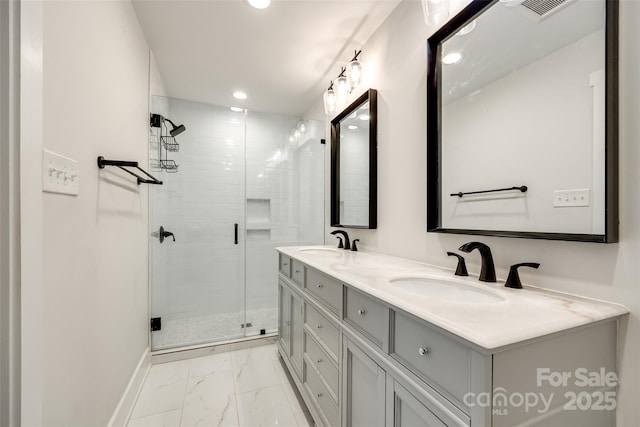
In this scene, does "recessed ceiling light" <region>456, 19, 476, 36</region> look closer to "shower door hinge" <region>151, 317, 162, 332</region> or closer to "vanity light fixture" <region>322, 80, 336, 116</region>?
"vanity light fixture" <region>322, 80, 336, 116</region>

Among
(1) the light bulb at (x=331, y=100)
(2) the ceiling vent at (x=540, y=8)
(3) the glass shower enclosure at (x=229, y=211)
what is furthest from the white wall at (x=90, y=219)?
(2) the ceiling vent at (x=540, y=8)

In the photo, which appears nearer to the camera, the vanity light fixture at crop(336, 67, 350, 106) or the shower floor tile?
the vanity light fixture at crop(336, 67, 350, 106)

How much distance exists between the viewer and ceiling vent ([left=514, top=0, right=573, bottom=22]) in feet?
2.86

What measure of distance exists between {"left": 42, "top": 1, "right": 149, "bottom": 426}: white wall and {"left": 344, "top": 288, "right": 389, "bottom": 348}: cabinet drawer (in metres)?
1.00

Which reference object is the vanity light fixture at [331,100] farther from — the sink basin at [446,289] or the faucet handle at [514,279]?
the faucet handle at [514,279]

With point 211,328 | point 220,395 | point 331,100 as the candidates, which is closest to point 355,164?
point 331,100

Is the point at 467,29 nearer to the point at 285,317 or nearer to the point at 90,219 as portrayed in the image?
the point at 90,219

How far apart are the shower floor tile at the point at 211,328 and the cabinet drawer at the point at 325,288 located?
1342 mm

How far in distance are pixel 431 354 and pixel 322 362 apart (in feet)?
2.65

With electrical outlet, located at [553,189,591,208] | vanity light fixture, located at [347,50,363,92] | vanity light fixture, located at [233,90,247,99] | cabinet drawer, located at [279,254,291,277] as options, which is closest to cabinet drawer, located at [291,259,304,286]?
cabinet drawer, located at [279,254,291,277]

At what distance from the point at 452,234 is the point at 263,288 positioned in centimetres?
228

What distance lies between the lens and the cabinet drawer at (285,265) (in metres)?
1.96

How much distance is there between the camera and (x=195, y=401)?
5.51ft

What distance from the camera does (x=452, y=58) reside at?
1.27 m
